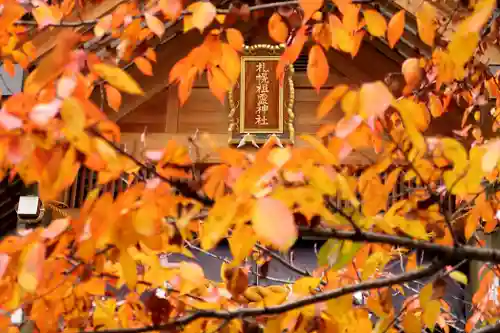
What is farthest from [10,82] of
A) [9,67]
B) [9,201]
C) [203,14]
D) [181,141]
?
[203,14]

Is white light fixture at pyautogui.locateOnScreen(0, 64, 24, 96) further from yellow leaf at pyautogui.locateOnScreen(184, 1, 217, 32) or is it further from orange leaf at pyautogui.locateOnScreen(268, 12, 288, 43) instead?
yellow leaf at pyautogui.locateOnScreen(184, 1, 217, 32)

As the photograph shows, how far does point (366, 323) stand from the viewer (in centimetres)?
312

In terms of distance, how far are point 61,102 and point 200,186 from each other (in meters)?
0.60

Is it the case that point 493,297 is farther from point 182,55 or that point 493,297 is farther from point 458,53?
point 182,55

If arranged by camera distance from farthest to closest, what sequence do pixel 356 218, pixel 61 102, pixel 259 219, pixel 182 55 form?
pixel 182 55 → pixel 356 218 → pixel 61 102 → pixel 259 219

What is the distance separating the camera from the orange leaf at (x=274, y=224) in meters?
1.38

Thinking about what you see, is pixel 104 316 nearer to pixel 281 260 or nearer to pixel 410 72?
pixel 281 260

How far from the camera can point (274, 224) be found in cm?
144

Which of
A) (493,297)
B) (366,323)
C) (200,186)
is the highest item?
(200,186)

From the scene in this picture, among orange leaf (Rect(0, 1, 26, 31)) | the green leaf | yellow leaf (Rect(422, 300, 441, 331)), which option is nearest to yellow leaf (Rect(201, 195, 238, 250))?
the green leaf

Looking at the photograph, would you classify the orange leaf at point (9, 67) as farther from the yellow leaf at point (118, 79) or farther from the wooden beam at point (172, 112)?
the yellow leaf at point (118, 79)

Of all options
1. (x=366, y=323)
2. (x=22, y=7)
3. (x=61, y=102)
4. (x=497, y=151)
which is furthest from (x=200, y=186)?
(x=22, y=7)

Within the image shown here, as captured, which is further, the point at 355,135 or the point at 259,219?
the point at 355,135

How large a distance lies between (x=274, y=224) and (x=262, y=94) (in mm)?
5056
